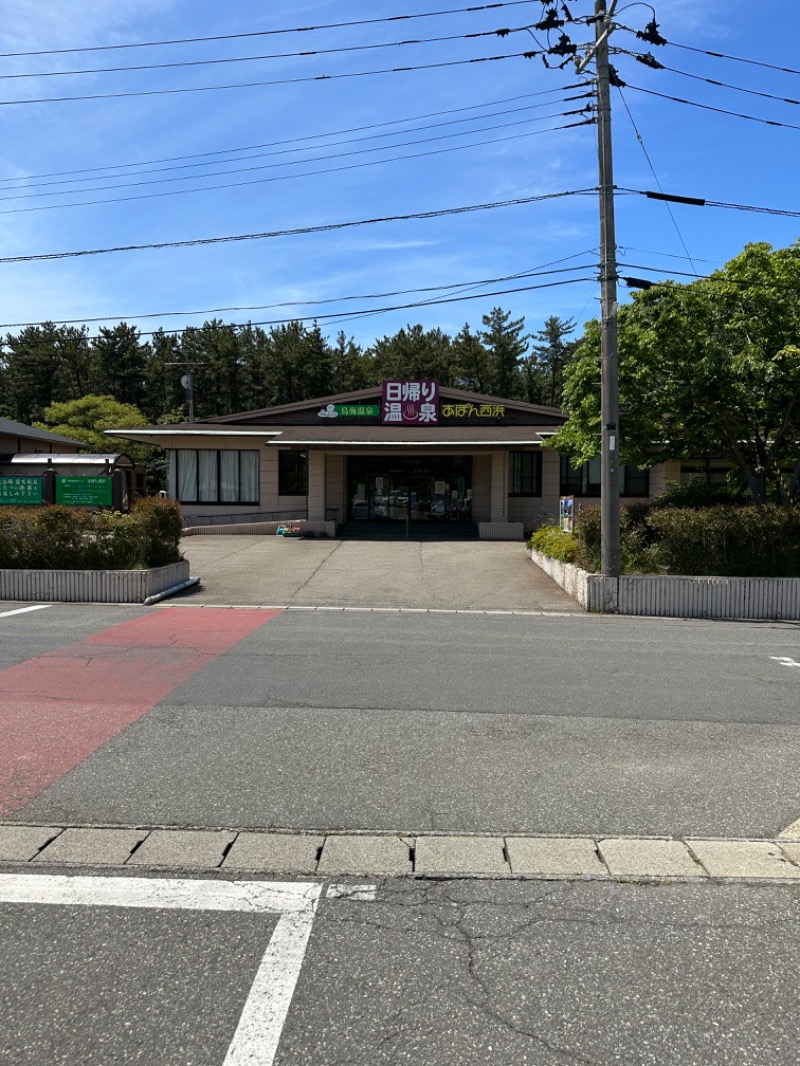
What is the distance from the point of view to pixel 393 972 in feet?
10.2

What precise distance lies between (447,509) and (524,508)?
3.02 metres

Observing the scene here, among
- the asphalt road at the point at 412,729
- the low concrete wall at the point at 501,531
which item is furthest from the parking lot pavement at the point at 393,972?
the low concrete wall at the point at 501,531

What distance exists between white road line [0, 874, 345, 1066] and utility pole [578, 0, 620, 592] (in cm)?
1105

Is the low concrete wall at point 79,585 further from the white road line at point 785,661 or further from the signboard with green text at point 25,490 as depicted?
the white road line at point 785,661

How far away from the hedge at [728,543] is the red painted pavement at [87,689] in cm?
790

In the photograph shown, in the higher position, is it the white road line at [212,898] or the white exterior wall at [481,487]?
the white exterior wall at [481,487]

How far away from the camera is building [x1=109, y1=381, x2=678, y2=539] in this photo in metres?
28.7

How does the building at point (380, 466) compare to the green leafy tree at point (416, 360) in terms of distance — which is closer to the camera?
the building at point (380, 466)

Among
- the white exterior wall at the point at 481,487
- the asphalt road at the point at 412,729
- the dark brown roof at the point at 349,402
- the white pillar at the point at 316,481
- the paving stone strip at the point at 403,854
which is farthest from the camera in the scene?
the dark brown roof at the point at 349,402

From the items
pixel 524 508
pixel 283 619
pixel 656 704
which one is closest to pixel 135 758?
pixel 656 704

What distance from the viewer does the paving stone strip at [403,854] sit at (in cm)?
399

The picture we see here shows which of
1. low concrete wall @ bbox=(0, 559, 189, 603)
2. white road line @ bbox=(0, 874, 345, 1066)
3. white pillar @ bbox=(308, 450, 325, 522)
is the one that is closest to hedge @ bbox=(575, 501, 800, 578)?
low concrete wall @ bbox=(0, 559, 189, 603)

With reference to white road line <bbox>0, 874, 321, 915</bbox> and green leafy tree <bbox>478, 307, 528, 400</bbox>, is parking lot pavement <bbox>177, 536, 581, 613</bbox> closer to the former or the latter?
white road line <bbox>0, 874, 321, 915</bbox>

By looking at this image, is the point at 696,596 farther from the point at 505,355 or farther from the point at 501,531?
the point at 505,355
